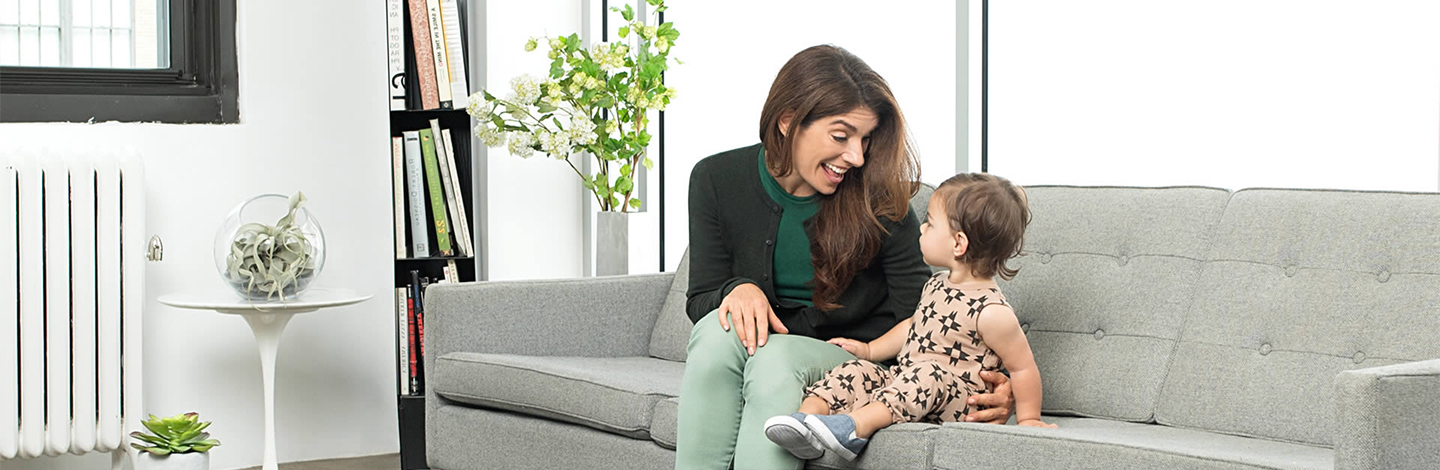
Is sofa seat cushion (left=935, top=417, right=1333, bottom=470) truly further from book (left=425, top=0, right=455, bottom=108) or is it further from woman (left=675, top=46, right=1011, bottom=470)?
book (left=425, top=0, right=455, bottom=108)

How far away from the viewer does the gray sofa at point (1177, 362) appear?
176 cm

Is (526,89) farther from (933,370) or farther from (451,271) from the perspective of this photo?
(933,370)

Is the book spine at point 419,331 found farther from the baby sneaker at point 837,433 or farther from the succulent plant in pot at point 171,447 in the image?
the baby sneaker at point 837,433

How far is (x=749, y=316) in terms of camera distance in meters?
2.18

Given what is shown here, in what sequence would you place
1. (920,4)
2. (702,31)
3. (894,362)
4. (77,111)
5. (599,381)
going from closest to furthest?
(894,362) < (599,381) < (920,4) < (77,111) < (702,31)

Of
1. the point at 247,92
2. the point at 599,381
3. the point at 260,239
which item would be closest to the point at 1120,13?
the point at 599,381

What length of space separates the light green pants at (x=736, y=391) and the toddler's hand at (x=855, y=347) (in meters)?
0.07

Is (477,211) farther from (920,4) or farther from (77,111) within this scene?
(920,4)

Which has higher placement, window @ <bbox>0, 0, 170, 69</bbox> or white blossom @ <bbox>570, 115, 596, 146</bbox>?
window @ <bbox>0, 0, 170, 69</bbox>

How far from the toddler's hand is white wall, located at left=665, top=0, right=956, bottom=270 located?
0.61 meters

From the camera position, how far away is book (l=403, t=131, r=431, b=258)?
3568mm

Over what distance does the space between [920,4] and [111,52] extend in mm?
2032

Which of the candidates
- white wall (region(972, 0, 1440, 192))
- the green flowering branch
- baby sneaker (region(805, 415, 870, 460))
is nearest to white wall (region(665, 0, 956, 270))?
white wall (region(972, 0, 1440, 192))

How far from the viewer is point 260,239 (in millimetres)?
3186
